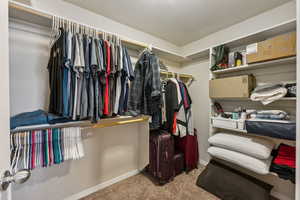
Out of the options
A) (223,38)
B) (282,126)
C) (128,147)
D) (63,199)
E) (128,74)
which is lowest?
(63,199)

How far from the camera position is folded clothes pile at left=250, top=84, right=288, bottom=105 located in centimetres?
124

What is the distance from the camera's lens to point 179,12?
1638 mm

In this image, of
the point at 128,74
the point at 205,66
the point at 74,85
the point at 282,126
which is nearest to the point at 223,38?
the point at 205,66

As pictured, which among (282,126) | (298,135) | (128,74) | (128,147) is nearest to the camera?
(298,135)

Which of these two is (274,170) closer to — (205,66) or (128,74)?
(205,66)

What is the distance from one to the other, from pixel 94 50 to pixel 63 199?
5.61 feet

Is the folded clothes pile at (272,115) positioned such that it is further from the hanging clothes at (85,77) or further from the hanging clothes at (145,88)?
the hanging clothes at (85,77)

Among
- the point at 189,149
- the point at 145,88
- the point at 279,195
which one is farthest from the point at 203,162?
the point at 145,88

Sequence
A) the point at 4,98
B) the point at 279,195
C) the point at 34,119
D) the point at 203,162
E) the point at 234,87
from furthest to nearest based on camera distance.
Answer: the point at 203,162 → the point at 234,87 → the point at 279,195 → the point at 34,119 → the point at 4,98

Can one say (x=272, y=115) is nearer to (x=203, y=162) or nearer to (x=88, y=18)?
(x=203, y=162)

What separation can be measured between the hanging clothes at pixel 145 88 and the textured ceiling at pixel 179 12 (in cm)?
58

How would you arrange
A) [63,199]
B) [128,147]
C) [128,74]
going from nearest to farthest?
[128,74] < [63,199] < [128,147]

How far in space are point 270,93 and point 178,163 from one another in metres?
1.49

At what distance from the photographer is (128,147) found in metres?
1.92
